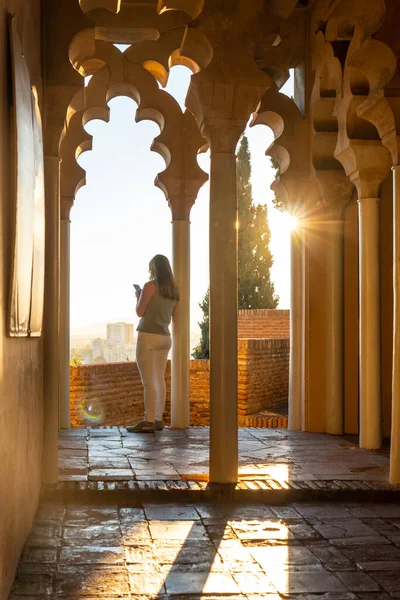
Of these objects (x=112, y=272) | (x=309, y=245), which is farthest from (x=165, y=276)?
(x=112, y=272)

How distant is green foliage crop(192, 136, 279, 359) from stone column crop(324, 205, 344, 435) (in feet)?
63.5

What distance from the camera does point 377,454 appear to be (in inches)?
299

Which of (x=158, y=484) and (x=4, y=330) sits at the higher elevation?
(x=4, y=330)

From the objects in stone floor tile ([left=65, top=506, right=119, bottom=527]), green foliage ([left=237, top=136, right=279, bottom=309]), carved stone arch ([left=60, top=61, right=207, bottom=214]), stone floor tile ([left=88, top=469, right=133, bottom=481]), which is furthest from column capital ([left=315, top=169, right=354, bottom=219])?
green foliage ([left=237, top=136, right=279, bottom=309])

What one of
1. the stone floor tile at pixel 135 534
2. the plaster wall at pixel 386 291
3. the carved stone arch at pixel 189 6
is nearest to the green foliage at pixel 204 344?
the plaster wall at pixel 386 291

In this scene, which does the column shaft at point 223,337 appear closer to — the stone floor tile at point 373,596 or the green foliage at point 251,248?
the stone floor tile at point 373,596

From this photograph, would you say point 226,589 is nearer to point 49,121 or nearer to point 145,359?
point 49,121

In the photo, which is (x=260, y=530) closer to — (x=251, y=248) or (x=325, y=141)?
(x=325, y=141)

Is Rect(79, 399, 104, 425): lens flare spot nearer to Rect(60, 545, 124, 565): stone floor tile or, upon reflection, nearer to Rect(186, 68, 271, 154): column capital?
Rect(186, 68, 271, 154): column capital

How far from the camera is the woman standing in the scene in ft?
28.6

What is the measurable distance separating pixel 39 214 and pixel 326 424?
17.8ft

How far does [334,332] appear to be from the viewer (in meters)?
9.17

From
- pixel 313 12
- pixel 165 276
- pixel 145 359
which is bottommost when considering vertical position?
pixel 145 359

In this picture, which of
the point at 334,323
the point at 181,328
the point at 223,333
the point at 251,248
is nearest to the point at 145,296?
the point at 181,328
